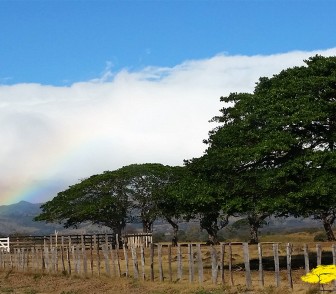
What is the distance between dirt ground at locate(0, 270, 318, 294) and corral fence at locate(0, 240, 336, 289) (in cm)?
55

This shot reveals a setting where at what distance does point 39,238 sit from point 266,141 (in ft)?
119

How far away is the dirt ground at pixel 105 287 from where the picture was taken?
20341mm

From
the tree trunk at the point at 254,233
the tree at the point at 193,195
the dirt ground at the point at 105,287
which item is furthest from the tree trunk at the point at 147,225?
the tree at the point at 193,195

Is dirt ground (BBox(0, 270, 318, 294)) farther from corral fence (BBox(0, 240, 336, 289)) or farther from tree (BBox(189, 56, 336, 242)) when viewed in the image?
tree (BBox(189, 56, 336, 242))

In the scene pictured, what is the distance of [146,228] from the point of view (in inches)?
A: 2352

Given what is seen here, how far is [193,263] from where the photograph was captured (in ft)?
81.1

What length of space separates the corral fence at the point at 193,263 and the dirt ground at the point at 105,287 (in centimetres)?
55

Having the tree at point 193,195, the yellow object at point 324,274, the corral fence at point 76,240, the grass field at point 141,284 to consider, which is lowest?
the corral fence at point 76,240

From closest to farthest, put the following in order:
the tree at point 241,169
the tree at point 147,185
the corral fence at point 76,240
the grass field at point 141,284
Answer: the grass field at point 141,284
the tree at point 241,169
the corral fence at point 76,240
the tree at point 147,185

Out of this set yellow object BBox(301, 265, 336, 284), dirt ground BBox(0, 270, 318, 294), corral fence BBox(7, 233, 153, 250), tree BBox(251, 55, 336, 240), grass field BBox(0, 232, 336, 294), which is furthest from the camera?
corral fence BBox(7, 233, 153, 250)

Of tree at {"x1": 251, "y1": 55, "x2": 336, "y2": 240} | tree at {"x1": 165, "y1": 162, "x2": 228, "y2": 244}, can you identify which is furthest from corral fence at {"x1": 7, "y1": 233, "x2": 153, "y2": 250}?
tree at {"x1": 251, "y1": 55, "x2": 336, "y2": 240}

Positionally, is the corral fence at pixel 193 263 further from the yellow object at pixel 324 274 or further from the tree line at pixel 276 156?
the yellow object at pixel 324 274

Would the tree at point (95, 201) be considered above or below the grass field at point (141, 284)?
above

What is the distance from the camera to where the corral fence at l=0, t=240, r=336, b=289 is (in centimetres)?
2123
